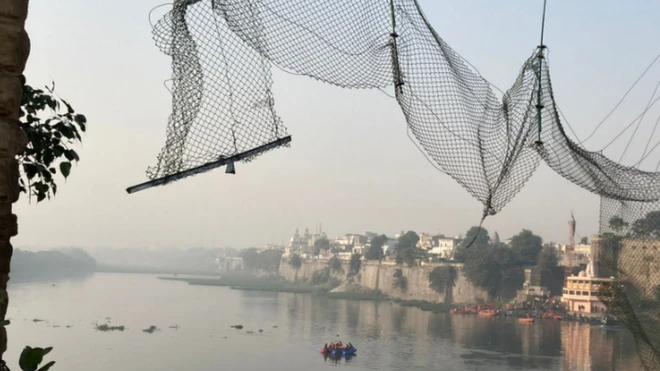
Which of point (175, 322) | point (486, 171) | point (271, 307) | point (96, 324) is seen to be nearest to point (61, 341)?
point (96, 324)

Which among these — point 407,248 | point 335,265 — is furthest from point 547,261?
point 335,265

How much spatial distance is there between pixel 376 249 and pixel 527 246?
15.9m

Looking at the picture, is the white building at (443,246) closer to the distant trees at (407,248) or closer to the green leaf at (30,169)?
the distant trees at (407,248)

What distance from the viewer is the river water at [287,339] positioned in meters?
17.0

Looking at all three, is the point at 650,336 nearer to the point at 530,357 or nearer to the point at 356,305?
the point at 530,357

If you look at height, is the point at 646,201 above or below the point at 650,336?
above

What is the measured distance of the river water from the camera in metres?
17.0

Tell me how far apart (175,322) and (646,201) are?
952 inches

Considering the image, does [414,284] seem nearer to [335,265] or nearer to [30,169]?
[335,265]

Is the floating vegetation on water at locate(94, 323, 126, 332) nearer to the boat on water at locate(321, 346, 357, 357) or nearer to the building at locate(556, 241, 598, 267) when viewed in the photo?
the boat on water at locate(321, 346, 357, 357)

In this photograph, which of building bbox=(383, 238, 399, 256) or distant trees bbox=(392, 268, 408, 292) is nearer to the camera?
distant trees bbox=(392, 268, 408, 292)

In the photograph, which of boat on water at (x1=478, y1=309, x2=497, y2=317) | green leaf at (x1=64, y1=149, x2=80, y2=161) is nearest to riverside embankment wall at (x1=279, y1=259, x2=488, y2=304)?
boat on water at (x1=478, y1=309, x2=497, y2=317)

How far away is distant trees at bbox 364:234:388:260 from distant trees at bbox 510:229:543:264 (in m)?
13.1

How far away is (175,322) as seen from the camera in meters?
A: 25.1
